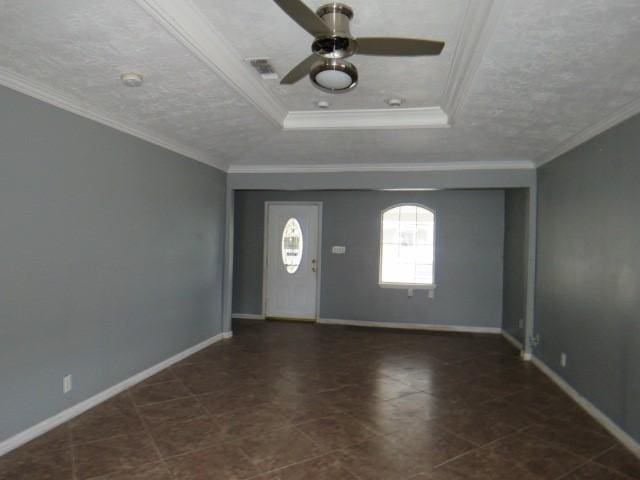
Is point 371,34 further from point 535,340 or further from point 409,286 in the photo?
point 409,286

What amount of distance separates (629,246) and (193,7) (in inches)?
131

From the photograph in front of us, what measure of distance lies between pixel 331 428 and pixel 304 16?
9.46 ft

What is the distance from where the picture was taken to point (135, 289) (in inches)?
169

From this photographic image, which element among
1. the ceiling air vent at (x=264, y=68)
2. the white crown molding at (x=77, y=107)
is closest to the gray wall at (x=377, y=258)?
the white crown molding at (x=77, y=107)

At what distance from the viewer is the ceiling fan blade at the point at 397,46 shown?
79.4 inches

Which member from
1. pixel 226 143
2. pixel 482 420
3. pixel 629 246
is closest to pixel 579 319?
pixel 629 246

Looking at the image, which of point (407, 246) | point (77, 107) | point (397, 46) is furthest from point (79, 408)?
point (407, 246)

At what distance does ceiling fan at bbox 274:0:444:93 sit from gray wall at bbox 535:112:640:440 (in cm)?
212

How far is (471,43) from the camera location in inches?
106

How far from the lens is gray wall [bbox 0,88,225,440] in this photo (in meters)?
2.99

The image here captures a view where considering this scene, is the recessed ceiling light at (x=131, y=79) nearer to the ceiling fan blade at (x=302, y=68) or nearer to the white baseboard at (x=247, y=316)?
the ceiling fan blade at (x=302, y=68)

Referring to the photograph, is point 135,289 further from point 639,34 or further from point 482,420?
point 639,34

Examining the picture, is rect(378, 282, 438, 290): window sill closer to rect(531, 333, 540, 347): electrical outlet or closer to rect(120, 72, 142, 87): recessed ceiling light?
rect(531, 333, 540, 347): electrical outlet

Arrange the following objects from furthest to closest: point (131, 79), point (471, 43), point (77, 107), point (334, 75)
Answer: point (77, 107) < point (131, 79) < point (471, 43) < point (334, 75)
